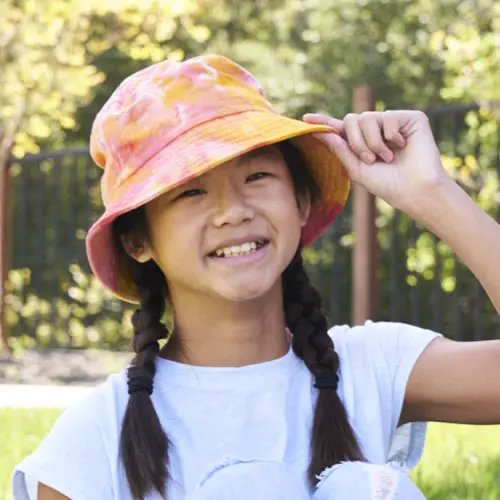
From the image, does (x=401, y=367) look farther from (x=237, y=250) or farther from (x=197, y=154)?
(x=197, y=154)

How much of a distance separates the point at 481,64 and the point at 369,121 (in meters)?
5.08

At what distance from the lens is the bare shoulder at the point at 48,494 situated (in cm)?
239

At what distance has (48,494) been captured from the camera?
7.87 ft

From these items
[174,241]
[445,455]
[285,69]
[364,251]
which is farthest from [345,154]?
[285,69]

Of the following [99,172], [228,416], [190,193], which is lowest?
[228,416]

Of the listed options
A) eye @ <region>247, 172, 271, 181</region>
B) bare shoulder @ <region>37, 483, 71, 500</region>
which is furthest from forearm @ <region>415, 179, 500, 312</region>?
bare shoulder @ <region>37, 483, 71, 500</region>

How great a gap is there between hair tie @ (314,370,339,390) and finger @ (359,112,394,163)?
51cm

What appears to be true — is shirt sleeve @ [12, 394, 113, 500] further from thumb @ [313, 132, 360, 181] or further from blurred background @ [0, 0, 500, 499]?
blurred background @ [0, 0, 500, 499]

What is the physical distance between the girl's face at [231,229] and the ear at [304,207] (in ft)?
0.69

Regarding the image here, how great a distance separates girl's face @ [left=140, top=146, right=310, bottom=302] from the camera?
2371mm

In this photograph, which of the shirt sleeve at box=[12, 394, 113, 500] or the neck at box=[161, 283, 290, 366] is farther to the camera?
the neck at box=[161, 283, 290, 366]

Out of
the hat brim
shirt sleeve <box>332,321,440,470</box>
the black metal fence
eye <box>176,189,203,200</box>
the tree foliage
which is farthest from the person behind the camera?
the black metal fence

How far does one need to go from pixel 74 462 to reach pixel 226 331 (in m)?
0.46

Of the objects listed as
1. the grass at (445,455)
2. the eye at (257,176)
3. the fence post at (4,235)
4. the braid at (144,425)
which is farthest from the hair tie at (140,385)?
the fence post at (4,235)
